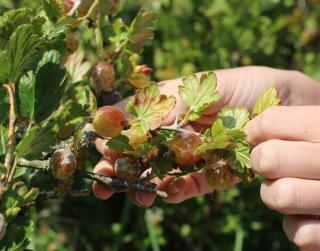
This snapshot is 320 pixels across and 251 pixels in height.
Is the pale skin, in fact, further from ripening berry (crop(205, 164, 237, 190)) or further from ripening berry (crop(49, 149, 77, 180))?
ripening berry (crop(49, 149, 77, 180))

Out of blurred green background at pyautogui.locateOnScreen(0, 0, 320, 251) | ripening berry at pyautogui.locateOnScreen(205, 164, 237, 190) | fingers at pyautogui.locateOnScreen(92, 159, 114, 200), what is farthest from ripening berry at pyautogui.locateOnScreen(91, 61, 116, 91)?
blurred green background at pyautogui.locateOnScreen(0, 0, 320, 251)

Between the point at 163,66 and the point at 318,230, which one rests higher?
the point at 318,230

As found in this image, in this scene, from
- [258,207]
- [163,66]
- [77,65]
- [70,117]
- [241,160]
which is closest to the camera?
[241,160]

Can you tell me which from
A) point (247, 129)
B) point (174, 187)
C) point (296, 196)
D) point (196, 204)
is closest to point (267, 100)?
point (247, 129)

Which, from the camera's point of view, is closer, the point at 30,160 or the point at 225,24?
the point at 30,160

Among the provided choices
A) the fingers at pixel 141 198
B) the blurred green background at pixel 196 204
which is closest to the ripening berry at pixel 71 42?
the fingers at pixel 141 198

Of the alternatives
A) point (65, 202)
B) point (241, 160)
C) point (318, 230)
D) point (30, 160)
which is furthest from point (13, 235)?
point (65, 202)

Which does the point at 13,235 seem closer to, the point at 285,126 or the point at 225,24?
the point at 285,126

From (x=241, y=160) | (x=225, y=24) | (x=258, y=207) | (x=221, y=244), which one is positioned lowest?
(x=221, y=244)
